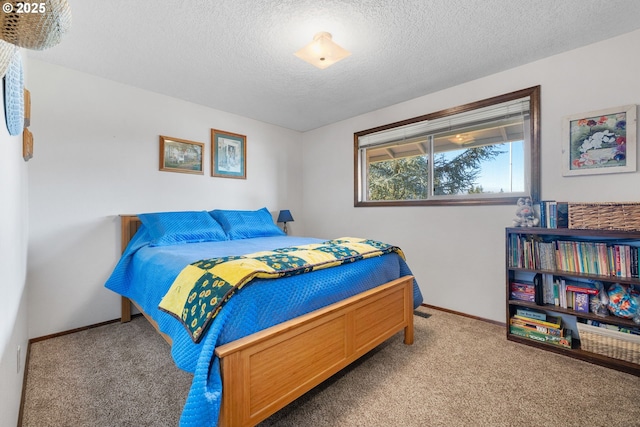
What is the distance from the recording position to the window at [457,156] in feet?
8.13

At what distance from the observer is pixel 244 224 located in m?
3.13

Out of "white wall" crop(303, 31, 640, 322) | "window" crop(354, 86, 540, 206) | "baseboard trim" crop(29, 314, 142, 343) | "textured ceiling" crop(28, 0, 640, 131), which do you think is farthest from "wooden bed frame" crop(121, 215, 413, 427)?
"textured ceiling" crop(28, 0, 640, 131)

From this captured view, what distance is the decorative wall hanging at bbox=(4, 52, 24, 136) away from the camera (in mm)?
1104

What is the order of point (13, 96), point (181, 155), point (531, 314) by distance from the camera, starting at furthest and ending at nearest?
point (181, 155)
point (531, 314)
point (13, 96)

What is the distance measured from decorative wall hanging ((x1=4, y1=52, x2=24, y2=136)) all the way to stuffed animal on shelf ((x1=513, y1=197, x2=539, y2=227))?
3078mm

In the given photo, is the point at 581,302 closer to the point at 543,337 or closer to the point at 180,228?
the point at 543,337

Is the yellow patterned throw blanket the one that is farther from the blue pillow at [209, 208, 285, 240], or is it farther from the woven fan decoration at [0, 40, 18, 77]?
the blue pillow at [209, 208, 285, 240]

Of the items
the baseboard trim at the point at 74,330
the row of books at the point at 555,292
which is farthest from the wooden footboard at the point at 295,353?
the baseboard trim at the point at 74,330

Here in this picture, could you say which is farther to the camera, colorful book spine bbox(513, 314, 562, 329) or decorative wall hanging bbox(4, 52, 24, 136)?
colorful book spine bbox(513, 314, 562, 329)

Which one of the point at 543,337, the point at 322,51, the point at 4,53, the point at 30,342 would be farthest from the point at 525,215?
the point at 30,342

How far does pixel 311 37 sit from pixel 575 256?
2.52 meters

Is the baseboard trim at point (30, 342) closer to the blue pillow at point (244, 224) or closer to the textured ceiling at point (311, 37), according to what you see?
the blue pillow at point (244, 224)

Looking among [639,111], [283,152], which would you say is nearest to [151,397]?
[283,152]

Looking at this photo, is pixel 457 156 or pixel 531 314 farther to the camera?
pixel 457 156
